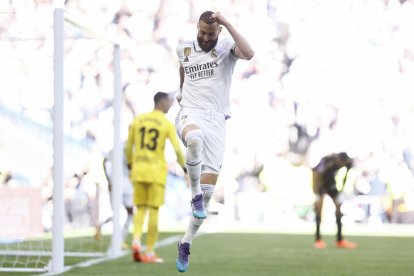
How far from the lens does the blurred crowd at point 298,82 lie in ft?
99.6

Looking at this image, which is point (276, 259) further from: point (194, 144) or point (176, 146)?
point (194, 144)

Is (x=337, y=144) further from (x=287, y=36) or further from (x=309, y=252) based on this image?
(x=309, y=252)

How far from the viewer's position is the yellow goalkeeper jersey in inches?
486

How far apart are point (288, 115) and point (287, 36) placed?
2531 mm

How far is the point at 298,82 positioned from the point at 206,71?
23.6m

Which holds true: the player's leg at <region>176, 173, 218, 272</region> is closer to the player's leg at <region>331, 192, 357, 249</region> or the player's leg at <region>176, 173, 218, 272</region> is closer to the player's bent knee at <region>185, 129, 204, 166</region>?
the player's bent knee at <region>185, 129, 204, 166</region>

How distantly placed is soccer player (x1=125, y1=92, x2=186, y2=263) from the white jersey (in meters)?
4.05

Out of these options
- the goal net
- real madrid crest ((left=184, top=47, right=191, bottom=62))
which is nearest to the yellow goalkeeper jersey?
the goal net

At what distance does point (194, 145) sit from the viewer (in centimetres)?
784

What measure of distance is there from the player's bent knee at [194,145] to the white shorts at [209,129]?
0.48 feet

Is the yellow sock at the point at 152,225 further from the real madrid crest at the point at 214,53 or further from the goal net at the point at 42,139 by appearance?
the real madrid crest at the point at 214,53

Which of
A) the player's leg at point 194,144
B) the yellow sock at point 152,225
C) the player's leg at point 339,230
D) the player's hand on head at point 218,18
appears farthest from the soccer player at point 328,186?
the player's hand on head at point 218,18

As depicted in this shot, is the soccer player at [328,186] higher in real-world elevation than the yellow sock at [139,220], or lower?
higher

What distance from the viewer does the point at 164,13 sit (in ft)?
103
